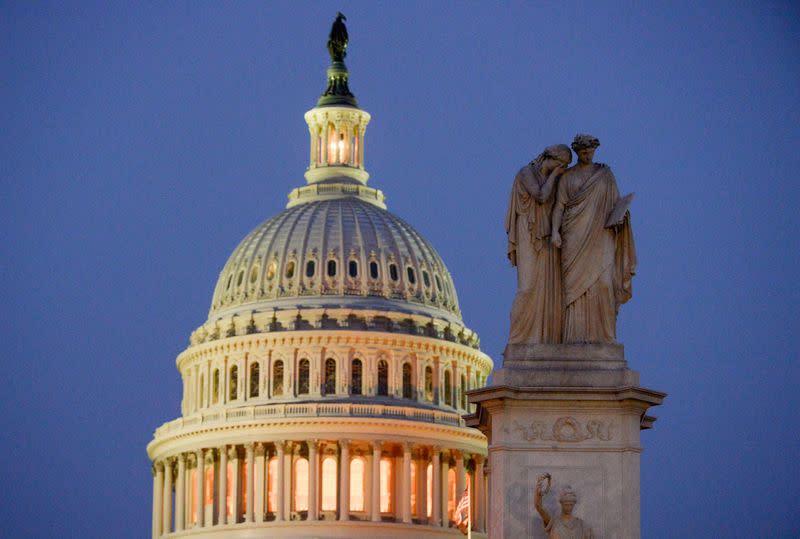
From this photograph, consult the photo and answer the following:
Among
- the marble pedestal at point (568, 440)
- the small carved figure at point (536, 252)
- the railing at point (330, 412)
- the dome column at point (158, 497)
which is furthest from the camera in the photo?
the dome column at point (158, 497)

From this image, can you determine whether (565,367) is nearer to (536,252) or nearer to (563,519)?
(536,252)

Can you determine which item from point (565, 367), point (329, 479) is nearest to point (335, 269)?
point (329, 479)

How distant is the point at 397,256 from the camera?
543ft

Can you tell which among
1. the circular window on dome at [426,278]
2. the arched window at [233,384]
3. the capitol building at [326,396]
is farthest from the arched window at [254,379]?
the circular window on dome at [426,278]

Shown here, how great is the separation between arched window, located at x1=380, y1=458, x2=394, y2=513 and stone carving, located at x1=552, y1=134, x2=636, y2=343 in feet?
424

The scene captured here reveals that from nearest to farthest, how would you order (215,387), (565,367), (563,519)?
(563,519) → (565,367) → (215,387)

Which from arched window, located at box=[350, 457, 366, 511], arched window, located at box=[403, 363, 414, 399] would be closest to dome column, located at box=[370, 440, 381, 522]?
arched window, located at box=[350, 457, 366, 511]

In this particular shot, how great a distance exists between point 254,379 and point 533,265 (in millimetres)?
132949

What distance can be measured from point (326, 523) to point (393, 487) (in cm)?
701

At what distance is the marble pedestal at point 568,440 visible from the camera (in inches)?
1106

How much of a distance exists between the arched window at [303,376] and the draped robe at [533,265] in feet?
431

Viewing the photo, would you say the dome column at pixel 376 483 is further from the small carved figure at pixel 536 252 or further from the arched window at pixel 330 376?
the small carved figure at pixel 536 252

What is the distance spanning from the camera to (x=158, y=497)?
167 metres

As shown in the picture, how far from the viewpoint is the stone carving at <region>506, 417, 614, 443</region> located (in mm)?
28328
